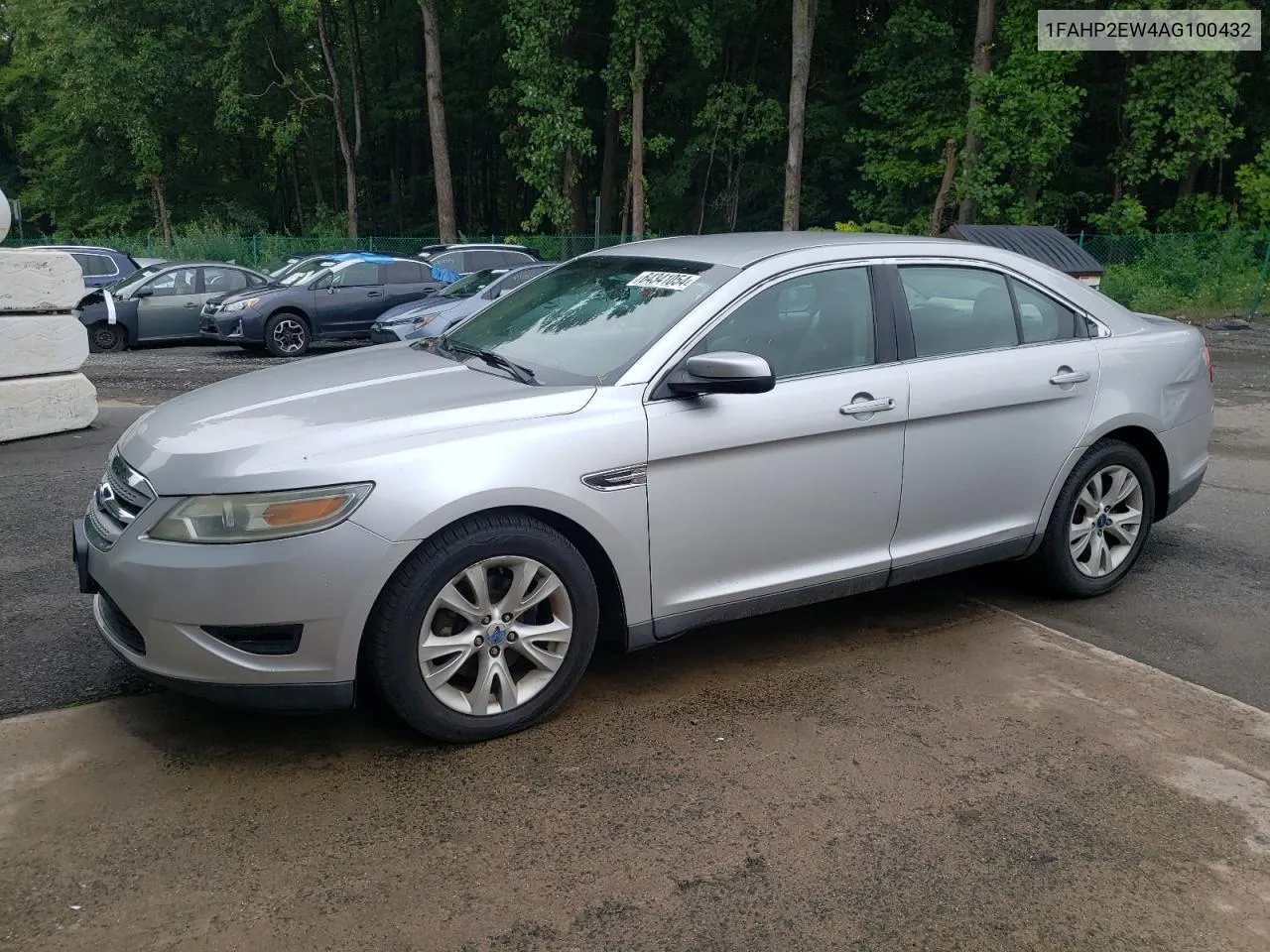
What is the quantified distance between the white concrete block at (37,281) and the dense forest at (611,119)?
67.3ft

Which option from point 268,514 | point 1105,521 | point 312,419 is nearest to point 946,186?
point 1105,521

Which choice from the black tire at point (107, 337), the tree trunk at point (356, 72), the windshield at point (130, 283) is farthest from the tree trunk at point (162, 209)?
the black tire at point (107, 337)

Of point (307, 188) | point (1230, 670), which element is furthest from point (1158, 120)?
point (307, 188)

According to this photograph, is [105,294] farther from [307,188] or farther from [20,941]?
[307,188]

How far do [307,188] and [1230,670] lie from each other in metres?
52.2

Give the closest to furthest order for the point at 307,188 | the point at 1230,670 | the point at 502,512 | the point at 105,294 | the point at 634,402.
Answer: the point at 502,512, the point at 634,402, the point at 1230,670, the point at 105,294, the point at 307,188

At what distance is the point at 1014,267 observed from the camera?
496cm

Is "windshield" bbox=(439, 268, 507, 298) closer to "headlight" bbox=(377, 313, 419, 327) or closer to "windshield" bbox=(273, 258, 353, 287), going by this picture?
"headlight" bbox=(377, 313, 419, 327)

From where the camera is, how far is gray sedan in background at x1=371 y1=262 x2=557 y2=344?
586 inches

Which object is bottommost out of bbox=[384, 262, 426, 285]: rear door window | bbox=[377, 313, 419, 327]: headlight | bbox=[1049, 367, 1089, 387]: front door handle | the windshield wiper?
bbox=[377, 313, 419, 327]: headlight

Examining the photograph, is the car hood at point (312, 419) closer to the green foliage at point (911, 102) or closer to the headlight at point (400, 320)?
the headlight at point (400, 320)

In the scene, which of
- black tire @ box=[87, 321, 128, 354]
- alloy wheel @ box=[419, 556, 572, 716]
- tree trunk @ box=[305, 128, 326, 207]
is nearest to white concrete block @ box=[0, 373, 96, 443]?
alloy wheel @ box=[419, 556, 572, 716]

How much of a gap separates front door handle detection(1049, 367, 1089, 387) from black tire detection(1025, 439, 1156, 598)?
1.17ft

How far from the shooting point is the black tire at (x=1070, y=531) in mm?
4961
